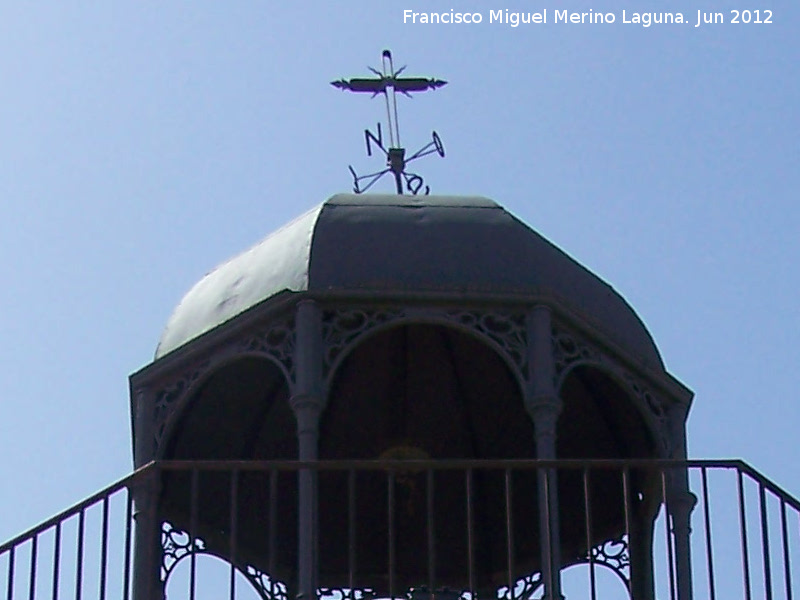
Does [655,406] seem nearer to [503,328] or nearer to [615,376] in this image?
[615,376]

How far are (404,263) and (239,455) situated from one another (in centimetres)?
312

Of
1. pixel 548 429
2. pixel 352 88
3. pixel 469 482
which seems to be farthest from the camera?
pixel 352 88

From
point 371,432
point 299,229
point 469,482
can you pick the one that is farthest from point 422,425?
point 469,482

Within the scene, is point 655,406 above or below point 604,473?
above

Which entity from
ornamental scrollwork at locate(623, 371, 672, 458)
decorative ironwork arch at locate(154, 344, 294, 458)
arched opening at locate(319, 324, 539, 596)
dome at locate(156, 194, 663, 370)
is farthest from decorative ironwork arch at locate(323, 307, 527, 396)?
arched opening at locate(319, 324, 539, 596)

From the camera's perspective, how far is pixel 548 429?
2328 centimetres

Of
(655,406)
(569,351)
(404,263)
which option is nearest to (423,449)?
(655,406)

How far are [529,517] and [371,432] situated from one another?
150cm

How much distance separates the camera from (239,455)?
85.4 ft

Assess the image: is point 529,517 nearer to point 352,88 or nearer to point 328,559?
point 328,559

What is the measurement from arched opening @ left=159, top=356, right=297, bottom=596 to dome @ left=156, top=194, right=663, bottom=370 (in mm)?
664

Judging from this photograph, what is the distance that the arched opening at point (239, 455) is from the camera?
2517cm

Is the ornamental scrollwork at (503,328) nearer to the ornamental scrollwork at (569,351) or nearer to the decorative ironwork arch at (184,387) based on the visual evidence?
the ornamental scrollwork at (569,351)

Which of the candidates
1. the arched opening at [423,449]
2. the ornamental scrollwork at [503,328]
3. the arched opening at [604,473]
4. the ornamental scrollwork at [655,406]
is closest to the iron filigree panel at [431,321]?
the ornamental scrollwork at [503,328]
